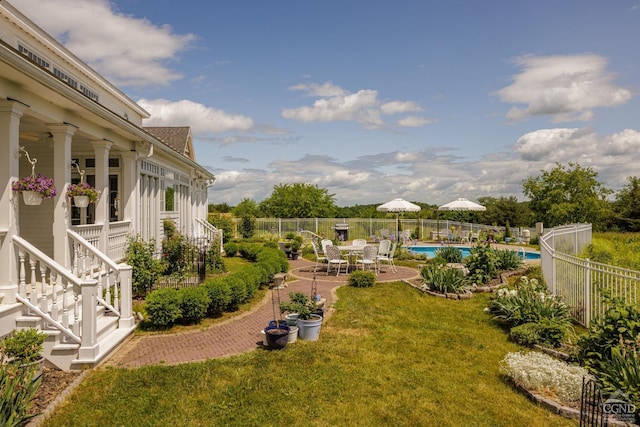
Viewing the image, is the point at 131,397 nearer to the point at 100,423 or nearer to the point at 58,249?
the point at 100,423

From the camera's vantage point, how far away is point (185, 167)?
51.7ft

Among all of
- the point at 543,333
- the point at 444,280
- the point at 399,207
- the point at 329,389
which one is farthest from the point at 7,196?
the point at 399,207

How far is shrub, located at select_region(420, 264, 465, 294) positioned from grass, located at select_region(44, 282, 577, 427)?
3.70m

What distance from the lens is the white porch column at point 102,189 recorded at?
26.9ft

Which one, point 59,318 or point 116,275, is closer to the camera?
point 59,318

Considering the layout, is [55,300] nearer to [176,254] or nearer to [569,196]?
[176,254]

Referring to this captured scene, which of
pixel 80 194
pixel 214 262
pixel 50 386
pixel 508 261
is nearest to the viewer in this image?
pixel 50 386

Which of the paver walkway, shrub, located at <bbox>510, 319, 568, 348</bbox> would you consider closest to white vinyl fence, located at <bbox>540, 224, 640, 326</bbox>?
shrub, located at <bbox>510, 319, 568, 348</bbox>

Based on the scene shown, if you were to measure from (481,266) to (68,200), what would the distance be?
10.8 meters

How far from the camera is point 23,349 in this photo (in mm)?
4461

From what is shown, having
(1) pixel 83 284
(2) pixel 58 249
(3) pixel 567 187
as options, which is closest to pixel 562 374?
(1) pixel 83 284

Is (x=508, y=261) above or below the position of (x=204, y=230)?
below

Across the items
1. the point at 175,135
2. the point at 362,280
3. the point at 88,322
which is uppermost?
the point at 175,135

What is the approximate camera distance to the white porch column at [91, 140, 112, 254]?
8195 mm
